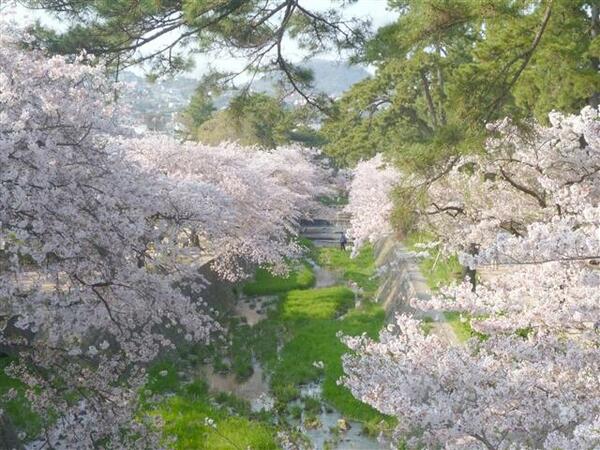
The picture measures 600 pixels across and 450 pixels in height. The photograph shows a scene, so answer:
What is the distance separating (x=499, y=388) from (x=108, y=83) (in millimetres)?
5091

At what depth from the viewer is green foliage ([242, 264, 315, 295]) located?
2167 cm

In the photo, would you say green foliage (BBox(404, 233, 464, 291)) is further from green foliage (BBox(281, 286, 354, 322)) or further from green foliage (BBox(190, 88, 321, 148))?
green foliage (BBox(190, 88, 321, 148))

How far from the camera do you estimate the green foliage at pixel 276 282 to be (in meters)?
21.7

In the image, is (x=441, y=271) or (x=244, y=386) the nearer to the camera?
(x=244, y=386)

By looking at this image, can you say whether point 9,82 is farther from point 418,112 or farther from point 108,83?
point 418,112

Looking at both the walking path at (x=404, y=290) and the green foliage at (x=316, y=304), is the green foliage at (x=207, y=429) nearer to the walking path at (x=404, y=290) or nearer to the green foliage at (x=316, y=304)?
A: the walking path at (x=404, y=290)

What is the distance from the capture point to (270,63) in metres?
7.72

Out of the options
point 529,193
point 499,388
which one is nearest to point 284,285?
point 529,193

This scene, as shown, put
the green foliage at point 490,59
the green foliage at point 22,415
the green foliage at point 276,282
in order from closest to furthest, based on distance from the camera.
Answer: the green foliage at point 490,59, the green foliage at point 22,415, the green foliage at point 276,282

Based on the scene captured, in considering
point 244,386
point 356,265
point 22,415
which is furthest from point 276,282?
point 22,415

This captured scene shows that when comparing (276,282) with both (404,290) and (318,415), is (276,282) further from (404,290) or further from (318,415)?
(318,415)

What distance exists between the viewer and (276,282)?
75.0 feet

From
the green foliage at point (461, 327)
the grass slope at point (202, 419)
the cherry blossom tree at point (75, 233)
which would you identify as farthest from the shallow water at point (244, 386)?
the cherry blossom tree at point (75, 233)

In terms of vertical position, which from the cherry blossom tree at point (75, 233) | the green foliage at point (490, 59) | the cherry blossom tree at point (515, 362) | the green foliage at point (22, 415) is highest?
the green foliage at point (490, 59)
